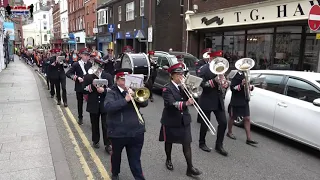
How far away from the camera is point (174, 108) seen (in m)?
4.38

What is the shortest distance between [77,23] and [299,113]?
148 ft

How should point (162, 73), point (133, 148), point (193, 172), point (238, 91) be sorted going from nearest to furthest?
point (133, 148)
point (193, 172)
point (238, 91)
point (162, 73)

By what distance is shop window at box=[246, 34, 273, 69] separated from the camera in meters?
13.9

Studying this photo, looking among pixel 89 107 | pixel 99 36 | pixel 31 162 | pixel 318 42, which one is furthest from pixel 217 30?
pixel 99 36

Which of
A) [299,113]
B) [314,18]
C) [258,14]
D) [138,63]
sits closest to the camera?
[299,113]

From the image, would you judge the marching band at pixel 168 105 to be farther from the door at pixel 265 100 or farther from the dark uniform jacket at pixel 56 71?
the dark uniform jacket at pixel 56 71

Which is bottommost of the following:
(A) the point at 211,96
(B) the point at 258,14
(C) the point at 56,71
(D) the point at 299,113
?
(D) the point at 299,113

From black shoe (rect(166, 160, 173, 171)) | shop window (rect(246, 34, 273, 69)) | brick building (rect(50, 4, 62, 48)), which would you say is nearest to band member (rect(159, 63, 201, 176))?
black shoe (rect(166, 160, 173, 171))

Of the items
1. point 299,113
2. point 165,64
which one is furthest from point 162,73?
point 299,113

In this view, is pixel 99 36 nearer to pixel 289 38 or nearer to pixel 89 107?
pixel 289 38

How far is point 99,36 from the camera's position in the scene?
36.0m

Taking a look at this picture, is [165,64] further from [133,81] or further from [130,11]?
[130,11]

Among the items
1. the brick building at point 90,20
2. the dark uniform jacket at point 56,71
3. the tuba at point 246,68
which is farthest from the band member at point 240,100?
the brick building at point 90,20

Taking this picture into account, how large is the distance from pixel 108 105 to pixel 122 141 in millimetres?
525
